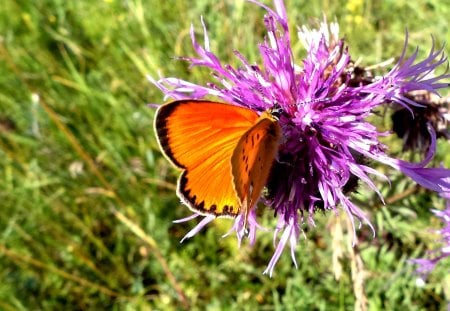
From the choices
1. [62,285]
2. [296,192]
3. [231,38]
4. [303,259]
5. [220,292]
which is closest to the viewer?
[296,192]

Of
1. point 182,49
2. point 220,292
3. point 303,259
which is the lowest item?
point 220,292

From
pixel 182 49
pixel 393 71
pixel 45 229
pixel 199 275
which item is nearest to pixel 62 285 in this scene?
pixel 45 229

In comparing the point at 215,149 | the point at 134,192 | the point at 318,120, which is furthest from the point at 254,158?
the point at 134,192

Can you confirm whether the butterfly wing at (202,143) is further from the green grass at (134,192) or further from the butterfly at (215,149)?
the green grass at (134,192)

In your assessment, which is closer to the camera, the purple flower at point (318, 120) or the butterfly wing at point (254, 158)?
the butterfly wing at point (254, 158)

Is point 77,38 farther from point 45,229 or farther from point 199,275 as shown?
point 199,275

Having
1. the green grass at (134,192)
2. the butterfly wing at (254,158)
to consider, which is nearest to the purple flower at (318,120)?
the butterfly wing at (254,158)
